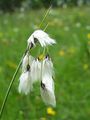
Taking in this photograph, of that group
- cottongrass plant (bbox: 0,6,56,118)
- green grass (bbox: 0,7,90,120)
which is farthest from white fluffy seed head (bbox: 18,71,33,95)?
green grass (bbox: 0,7,90,120)

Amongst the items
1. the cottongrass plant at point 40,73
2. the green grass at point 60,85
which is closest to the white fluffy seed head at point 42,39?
the cottongrass plant at point 40,73

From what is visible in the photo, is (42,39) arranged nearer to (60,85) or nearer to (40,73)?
(40,73)

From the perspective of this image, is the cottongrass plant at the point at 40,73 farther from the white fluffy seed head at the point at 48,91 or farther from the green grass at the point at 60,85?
the green grass at the point at 60,85

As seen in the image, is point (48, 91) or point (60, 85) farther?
point (60, 85)

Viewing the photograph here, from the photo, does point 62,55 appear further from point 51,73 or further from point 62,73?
point 51,73

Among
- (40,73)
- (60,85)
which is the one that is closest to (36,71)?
(40,73)

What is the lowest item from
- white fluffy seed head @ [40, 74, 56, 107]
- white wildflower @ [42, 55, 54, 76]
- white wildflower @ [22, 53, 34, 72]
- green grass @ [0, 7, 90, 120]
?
white fluffy seed head @ [40, 74, 56, 107]

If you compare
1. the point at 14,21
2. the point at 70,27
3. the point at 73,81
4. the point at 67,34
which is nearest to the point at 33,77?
the point at 73,81

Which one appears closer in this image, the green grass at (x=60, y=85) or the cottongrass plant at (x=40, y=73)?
the cottongrass plant at (x=40, y=73)

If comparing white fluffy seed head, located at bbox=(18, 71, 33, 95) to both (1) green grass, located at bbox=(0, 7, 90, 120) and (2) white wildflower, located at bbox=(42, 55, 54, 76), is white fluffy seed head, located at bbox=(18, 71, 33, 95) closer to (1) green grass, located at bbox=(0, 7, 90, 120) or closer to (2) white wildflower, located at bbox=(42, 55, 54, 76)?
(2) white wildflower, located at bbox=(42, 55, 54, 76)

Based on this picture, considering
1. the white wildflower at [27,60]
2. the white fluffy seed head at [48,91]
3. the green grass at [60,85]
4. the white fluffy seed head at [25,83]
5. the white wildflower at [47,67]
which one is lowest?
the white fluffy seed head at [48,91]

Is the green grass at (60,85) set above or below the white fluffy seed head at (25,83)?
above

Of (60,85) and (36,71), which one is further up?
(60,85)
